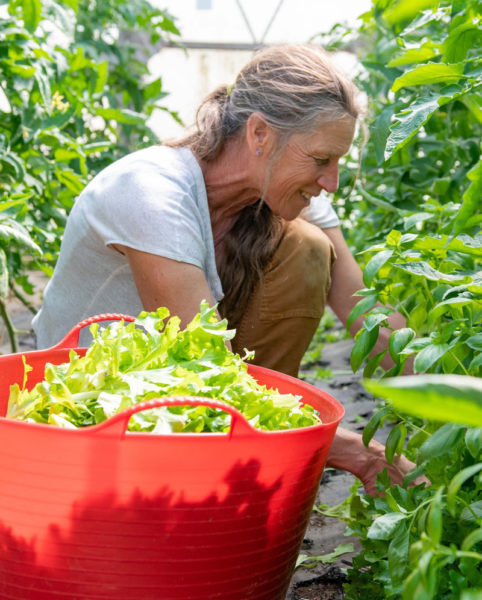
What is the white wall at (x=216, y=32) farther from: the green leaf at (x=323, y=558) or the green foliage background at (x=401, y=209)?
the green leaf at (x=323, y=558)

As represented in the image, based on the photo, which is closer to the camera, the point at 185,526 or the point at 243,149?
the point at 185,526

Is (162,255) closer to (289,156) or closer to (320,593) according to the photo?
(289,156)

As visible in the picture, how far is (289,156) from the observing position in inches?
77.6

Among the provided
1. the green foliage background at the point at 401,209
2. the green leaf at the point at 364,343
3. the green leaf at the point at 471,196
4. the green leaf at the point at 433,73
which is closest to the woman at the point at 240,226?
the green foliage background at the point at 401,209

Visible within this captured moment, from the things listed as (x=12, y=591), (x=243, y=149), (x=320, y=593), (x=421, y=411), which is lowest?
(x=320, y=593)

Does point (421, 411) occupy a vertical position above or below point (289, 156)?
above

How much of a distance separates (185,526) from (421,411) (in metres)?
0.73

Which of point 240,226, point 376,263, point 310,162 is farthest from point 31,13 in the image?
point 376,263

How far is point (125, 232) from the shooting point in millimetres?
1834

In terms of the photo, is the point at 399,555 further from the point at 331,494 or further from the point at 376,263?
the point at 331,494

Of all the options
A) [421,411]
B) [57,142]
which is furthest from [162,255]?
[421,411]

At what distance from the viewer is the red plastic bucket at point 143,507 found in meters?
1.09

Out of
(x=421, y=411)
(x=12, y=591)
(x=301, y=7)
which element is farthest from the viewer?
(x=301, y=7)

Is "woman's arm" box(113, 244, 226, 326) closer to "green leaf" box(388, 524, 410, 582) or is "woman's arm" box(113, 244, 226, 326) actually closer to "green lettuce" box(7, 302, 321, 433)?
"green lettuce" box(7, 302, 321, 433)
